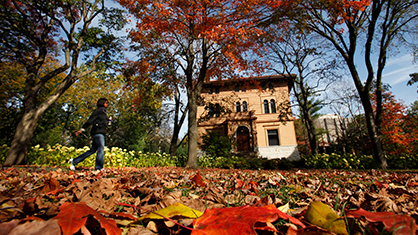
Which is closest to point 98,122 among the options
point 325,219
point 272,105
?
point 325,219

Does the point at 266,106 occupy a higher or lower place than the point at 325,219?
higher

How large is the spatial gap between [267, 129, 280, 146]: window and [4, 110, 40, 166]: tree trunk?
2151cm

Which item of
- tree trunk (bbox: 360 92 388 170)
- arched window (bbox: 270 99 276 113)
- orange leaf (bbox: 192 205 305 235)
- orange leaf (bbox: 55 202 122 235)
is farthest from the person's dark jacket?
arched window (bbox: 270 99 276 113)

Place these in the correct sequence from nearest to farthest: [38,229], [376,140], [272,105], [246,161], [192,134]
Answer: [38,229], [192,134], [376,140], [246,161], [272,105]

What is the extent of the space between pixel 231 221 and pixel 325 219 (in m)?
0.34

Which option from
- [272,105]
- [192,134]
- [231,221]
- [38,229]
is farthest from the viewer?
[272,105]

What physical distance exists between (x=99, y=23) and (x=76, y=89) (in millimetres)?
11633

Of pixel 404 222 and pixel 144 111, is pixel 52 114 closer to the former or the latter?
pixel 144 111

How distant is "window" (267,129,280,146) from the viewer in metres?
23.4

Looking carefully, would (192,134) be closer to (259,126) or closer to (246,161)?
(246,161)

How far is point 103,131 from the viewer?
4953mm

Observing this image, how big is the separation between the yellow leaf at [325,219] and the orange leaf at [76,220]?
0.67 metres

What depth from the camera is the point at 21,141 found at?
7020mm

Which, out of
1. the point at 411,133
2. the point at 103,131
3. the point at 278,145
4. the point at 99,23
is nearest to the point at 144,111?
the point at 99,23
